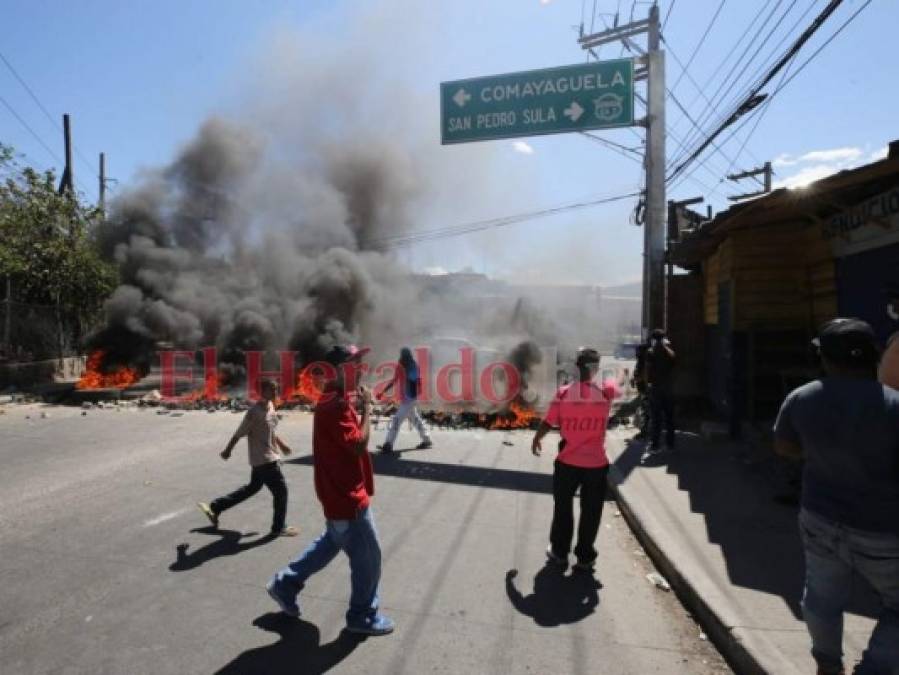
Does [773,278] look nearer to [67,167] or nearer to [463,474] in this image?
[463,474]

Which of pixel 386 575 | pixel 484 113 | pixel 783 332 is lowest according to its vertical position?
pixel 386 575

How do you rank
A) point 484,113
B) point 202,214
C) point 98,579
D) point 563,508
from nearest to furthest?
point 98,579 → point 563,508 → point 484,113 → point 202,214

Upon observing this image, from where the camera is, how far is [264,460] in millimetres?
4832

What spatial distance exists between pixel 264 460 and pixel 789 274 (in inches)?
275

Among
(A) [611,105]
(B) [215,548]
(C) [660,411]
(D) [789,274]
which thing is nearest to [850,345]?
(B) [215,548]

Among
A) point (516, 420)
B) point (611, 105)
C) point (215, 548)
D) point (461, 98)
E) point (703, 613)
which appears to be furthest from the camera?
point (516, 420)

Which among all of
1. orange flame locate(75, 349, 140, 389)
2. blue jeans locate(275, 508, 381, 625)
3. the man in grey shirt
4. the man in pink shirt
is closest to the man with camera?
the man in pink shirt

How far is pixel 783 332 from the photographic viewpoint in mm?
8156

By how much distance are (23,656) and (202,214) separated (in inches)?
955

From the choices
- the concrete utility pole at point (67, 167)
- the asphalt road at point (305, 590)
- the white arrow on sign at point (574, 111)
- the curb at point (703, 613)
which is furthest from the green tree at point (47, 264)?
the curb at point (703, 613)

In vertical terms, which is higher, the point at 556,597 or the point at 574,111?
the point at 574,111

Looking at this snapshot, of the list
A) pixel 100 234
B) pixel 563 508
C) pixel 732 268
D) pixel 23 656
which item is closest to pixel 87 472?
pixel 23 656

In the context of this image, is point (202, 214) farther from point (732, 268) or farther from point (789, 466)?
point (789, 466)

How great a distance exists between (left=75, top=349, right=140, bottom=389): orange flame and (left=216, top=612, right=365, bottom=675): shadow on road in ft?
45.3
